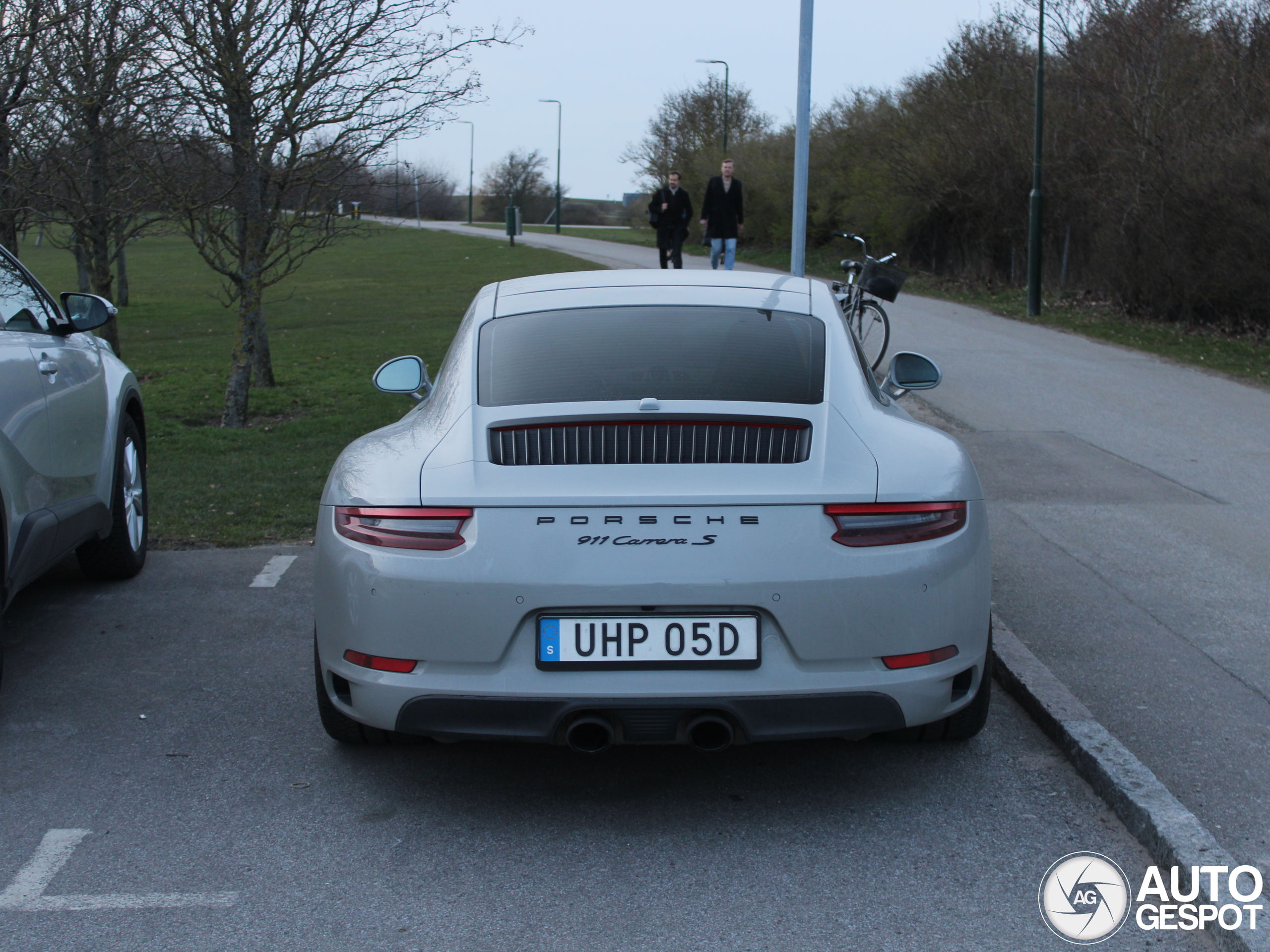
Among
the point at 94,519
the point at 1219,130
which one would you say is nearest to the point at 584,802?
the point at 94,519

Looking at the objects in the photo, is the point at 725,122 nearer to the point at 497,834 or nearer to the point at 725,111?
the point at 725,111

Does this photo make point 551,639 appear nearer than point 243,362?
Yes

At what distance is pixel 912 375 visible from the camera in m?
4.94

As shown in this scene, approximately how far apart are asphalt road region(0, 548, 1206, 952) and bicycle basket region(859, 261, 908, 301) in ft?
27.1

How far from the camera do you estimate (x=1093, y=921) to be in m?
2.94

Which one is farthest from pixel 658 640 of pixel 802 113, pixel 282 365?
pixel 282 365

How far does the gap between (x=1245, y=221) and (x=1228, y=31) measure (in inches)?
175

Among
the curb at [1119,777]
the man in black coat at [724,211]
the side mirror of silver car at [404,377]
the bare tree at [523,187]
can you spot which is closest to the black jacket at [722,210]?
the man in black coat at [724,211]

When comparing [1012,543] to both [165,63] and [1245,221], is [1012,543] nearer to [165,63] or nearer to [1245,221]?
[165,63]

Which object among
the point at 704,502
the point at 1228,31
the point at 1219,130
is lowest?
the point at 704,502

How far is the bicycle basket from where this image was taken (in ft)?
40.1

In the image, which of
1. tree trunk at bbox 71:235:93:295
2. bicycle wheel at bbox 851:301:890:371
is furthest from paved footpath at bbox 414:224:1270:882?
tree trunk at bbox 71:235:93:295

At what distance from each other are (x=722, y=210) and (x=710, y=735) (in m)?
15.8

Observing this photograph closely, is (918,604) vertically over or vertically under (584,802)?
Answer: over
